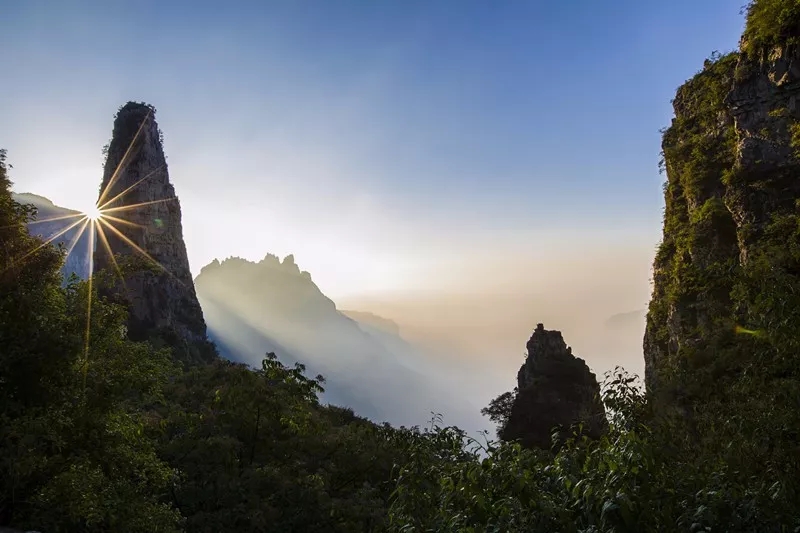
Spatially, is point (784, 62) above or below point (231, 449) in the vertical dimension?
above

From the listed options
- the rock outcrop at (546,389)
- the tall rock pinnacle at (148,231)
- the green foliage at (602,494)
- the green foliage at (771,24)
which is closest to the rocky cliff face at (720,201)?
the green foliage at (771,24)

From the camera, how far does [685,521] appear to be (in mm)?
4547

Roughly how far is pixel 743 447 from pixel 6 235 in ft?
51.5

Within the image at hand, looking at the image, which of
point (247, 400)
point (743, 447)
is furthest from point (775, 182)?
point (247, 400)

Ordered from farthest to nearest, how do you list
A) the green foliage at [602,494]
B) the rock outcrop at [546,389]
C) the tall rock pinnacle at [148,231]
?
the tall rock pinnacle at [148,231], the rock outcrop at [546,389], the green foliage at [602,494]

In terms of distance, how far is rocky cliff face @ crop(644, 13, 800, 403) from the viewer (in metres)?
23.0

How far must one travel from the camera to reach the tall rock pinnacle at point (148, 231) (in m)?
63.8

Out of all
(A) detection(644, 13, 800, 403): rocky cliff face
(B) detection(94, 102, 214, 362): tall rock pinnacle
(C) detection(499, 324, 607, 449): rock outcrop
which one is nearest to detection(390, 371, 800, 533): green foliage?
(A) detection(644, 13, 800, 403): rocky cliff face

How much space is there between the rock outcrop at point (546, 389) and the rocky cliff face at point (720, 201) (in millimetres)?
12556

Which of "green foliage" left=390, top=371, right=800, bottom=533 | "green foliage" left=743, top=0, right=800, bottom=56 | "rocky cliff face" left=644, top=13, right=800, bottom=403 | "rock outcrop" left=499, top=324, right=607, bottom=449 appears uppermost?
"green foliage" left=743, top=0, right=800, bottom=56

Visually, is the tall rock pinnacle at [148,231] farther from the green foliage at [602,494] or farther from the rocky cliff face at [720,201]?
the green foliage at [602,494]

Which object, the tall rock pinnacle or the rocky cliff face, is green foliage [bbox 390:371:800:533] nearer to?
the rocky cliff face

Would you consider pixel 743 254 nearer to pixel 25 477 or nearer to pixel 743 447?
pixel 743 447

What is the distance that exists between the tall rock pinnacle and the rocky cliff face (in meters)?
57.7
